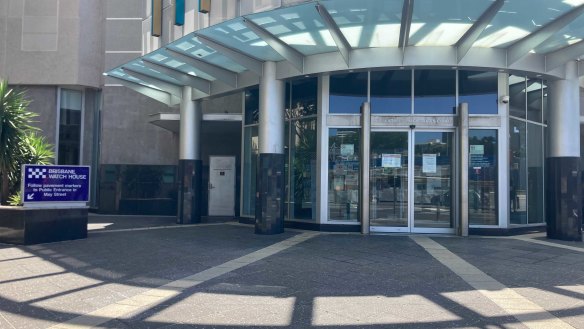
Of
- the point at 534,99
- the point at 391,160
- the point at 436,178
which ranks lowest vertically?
the point at 436,178

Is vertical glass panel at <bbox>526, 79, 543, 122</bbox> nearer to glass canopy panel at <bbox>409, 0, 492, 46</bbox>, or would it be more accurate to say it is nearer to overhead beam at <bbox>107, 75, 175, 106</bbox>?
glass canopy panel at <bbox>409, 0, 492, 46</bbox>

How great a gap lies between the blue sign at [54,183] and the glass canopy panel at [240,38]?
4464 mm

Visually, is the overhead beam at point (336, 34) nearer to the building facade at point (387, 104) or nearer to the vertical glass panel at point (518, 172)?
the building facade at point (387, 104)

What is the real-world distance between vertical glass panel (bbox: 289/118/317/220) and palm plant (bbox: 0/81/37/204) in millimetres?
7059

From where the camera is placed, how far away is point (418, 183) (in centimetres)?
1175

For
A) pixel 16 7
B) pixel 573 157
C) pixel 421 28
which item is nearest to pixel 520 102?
pixel 573 157

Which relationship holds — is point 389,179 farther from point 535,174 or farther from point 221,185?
point 221,185

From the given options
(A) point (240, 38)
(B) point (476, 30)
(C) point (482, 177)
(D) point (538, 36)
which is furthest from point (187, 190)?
(D) point (538, 36)

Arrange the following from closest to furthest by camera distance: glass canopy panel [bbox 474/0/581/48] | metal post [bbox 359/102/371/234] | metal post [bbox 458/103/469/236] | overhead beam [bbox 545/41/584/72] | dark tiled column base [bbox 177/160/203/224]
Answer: glass canopy panel [bbox 474/0/581/48] < overhead beam [bbox 545/41/584/72] < metal post [bbox 458/103/469/236] < metal post [bbox 359/102/371/234] < dark tiled column base [bbox 177/160/203/224]

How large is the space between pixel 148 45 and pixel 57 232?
5285 millimetres

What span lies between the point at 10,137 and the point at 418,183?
1033 centimetres

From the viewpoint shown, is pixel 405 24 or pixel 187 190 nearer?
pixel 405 24

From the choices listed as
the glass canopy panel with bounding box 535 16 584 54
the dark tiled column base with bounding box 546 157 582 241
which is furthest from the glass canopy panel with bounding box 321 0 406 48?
the dark tiled column base with bounding box 546 157 582 241

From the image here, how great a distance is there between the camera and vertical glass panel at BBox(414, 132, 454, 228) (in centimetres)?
1174
